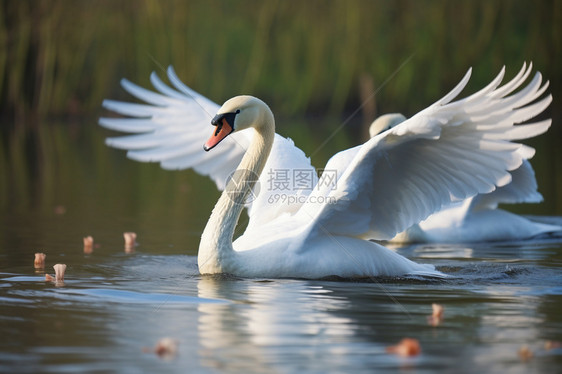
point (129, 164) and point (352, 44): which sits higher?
point (352, 44)

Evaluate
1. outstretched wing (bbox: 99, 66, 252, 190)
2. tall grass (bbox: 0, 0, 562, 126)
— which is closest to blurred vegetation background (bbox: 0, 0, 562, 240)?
tall grass (bbox: 0, 0, 562, 126)

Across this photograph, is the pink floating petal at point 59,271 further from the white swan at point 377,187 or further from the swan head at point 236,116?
the swan head at point 236,116

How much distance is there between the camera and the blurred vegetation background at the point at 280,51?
82.6ft

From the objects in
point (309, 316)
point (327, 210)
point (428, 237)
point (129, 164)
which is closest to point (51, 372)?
point (309, 316)

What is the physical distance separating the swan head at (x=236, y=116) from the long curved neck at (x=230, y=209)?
9 centimetres

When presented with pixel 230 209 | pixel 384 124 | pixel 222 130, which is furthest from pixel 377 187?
pixel 384 124

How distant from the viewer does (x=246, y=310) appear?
18.8 ft

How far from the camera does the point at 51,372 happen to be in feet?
14.0

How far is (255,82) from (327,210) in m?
20.1

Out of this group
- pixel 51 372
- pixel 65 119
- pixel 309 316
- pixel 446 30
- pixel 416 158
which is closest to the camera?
pixel 51 372

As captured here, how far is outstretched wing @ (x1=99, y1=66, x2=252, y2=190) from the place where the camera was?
8.72 meters

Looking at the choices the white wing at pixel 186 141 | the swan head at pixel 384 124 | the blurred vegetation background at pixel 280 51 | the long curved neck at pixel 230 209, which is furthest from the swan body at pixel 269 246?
the blurred vegetation background at pixel 280 51

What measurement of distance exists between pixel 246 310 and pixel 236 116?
183cm

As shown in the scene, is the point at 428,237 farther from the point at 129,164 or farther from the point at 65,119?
the point at 65,119
